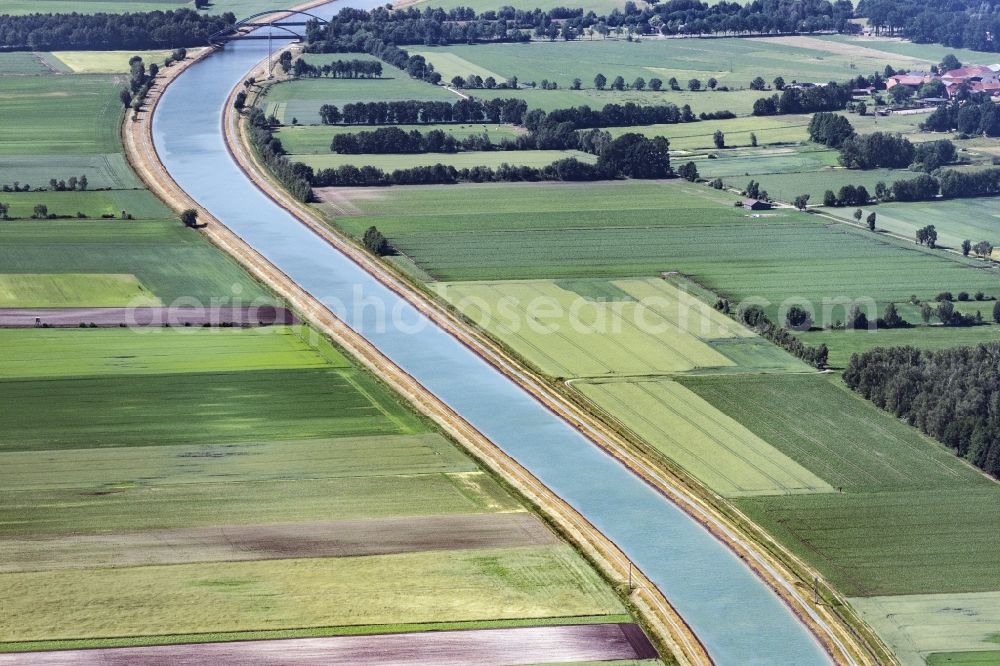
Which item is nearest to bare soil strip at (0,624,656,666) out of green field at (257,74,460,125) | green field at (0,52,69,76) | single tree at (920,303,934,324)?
single tree at (920,303,934,324)

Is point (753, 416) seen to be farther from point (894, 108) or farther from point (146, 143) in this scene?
point (894, 108)

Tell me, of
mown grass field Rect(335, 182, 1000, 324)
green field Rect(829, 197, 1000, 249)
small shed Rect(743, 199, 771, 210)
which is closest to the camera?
mown grass field Rect(335, 182, 1000, 324)

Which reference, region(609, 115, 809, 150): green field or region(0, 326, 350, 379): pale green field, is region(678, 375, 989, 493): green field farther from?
region(609, 115, 809, 150): green field

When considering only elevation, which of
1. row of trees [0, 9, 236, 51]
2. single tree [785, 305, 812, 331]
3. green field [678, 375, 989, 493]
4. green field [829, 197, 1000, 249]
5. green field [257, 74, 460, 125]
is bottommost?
green field [678, 375, 989, 493]

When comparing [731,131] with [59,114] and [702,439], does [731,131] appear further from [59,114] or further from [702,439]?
[702,439]

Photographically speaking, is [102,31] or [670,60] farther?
[670,60]

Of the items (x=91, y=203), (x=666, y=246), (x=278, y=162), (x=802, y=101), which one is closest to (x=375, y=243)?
(x=666, y=246)
